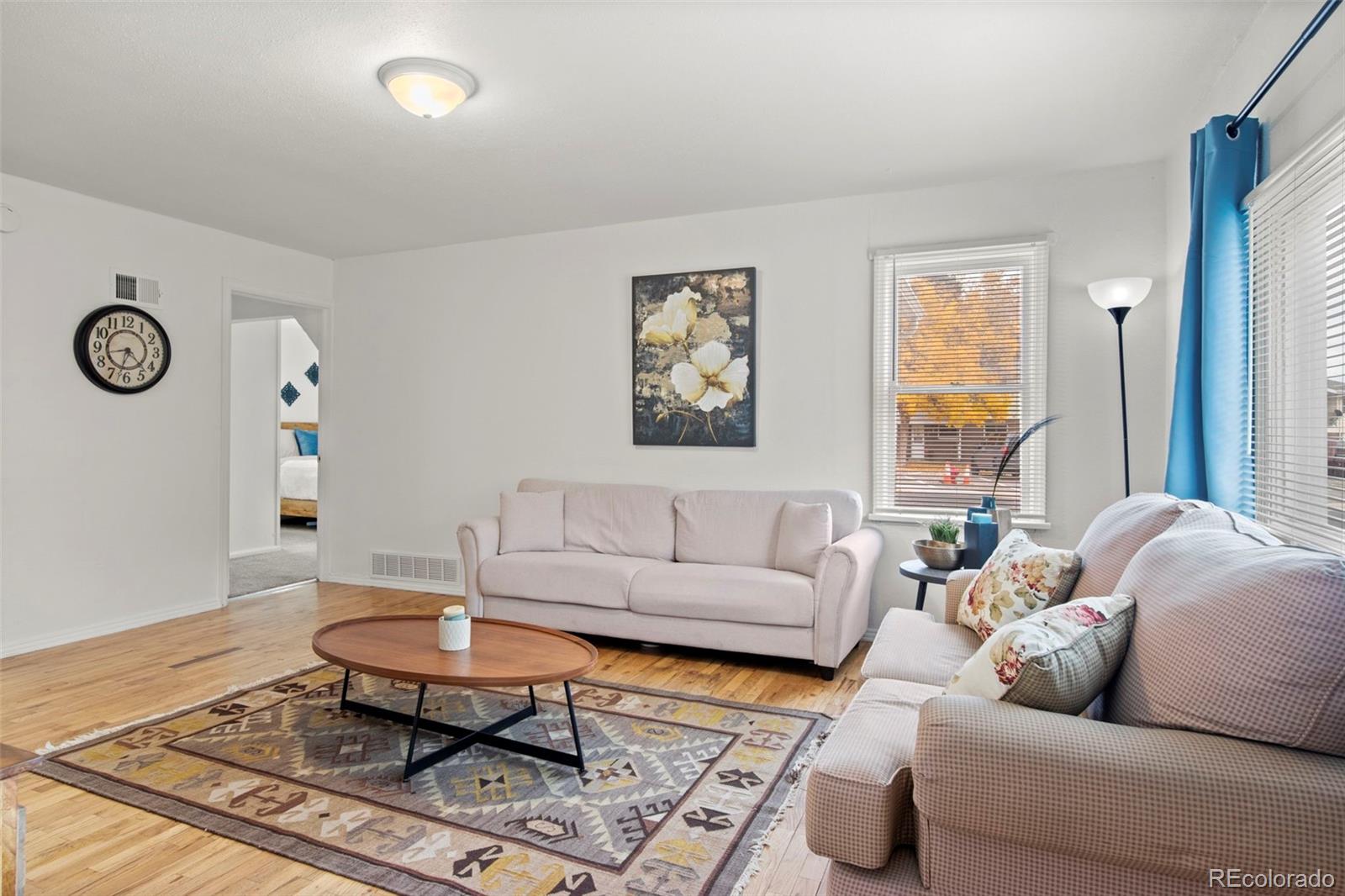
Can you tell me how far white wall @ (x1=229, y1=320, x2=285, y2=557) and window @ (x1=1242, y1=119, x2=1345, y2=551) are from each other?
775 cm

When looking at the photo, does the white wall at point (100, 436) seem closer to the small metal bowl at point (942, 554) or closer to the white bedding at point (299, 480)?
the white bedding at point (299, 480)

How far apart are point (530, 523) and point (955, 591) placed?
8.36ft

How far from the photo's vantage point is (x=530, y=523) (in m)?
4.57

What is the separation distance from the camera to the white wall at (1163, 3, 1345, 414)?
78.2 inches

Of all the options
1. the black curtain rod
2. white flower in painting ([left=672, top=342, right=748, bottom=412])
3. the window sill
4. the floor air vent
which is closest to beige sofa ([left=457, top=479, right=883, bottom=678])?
the window sill

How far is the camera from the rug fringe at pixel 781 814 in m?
1.96

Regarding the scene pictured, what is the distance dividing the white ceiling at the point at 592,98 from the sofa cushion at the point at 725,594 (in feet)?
6.87

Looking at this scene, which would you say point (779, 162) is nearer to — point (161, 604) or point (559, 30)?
point (559, 30)

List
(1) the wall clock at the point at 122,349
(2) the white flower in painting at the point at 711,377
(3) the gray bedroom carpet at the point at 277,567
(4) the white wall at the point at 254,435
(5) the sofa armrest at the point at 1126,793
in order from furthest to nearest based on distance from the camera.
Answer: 1. (4) the white wall at the point at 254,435
2. (3) the gray bedroom carpet at the point at 277,567
3. (2) the white flower in painting at the point at 711,377
4. (1) the wall clock at the point at 122,349
5. (5) the sofa armrest at the point at 1126,793

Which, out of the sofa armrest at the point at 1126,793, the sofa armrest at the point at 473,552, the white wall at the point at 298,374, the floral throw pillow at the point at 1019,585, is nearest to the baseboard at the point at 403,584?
the sofa armrest at the point at 473,552

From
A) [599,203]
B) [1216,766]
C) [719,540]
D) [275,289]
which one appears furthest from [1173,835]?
[275,289]

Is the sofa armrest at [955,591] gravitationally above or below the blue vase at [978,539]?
below

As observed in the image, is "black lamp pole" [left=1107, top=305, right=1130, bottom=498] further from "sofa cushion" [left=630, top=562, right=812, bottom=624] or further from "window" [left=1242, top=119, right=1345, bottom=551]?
"sofa cushion" [left=630, top=562, right=812, bottom=624]

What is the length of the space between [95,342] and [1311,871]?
5494 millimetres
